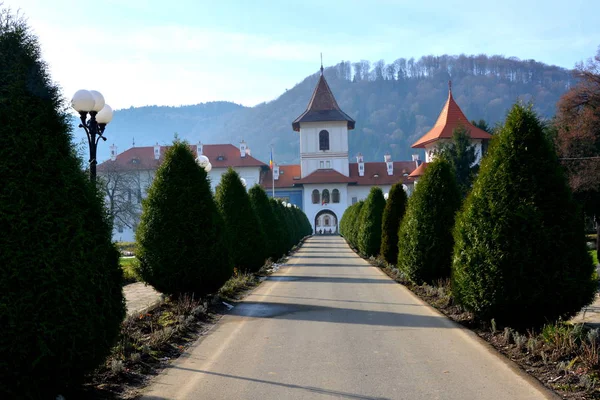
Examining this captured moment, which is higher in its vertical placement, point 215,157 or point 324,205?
point 215,157

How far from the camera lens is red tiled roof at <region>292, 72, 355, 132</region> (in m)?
80.9

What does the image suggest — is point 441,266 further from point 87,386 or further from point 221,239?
point 87,386

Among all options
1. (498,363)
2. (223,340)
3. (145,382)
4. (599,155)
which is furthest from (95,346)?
(599,155)

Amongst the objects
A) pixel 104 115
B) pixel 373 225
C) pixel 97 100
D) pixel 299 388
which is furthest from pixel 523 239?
pixel 373 225

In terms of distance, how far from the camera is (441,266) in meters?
13.2

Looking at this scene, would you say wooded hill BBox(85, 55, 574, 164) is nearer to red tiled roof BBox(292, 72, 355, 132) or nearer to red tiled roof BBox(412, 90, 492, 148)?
red tiled roof BBox(292, 72, 355, 132)

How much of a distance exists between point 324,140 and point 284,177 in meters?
7.87

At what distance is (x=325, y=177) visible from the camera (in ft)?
260

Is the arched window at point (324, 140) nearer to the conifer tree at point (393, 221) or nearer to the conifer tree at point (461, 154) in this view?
the conifer tree at point (461, 154)

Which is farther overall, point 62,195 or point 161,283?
point 161,283

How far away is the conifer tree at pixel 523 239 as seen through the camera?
24.5 feet

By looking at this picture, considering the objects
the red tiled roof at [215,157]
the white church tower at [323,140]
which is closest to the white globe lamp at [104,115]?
the white church tower at [323,140]

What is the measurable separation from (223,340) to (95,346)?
11.0 ft

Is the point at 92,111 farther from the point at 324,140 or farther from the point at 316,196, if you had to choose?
the point at 324,140
